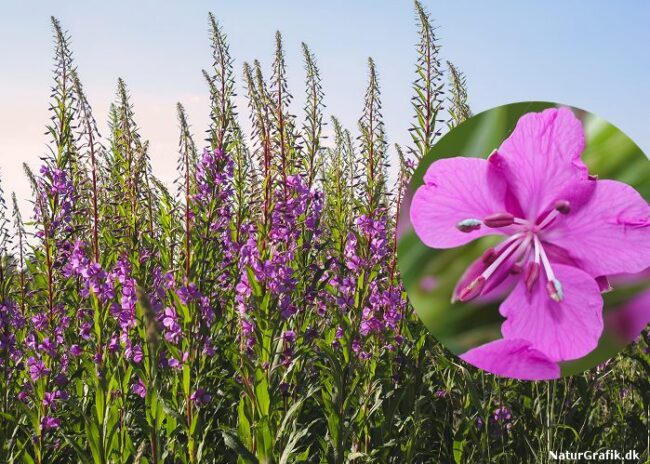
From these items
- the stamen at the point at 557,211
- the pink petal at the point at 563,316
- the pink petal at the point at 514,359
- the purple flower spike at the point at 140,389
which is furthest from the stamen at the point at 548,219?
the purple flower spike at the point at 140,389

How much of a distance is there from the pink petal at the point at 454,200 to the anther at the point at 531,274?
0.11 metres

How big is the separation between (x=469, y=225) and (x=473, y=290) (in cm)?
19

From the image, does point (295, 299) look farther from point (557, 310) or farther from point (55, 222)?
point (557, 310)

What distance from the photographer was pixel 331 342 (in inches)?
164

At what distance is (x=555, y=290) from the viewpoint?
1592 mm

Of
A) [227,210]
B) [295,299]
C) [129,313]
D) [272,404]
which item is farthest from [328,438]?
[227,210]

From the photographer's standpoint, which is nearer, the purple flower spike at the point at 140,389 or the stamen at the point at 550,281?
the stamen at the point at 550,281

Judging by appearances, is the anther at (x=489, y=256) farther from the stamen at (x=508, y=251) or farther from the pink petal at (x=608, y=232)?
the pink petal at (x=608, y=232)

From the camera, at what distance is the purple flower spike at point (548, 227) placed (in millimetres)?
1598

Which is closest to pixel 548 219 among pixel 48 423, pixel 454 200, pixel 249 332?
pixel 454 200

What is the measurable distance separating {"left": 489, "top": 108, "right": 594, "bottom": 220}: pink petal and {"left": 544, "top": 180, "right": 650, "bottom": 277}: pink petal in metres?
0.04

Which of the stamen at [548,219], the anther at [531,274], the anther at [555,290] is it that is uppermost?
the stamen at [548,219]

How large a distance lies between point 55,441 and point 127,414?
0.78 m

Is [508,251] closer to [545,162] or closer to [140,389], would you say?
[545,162]
